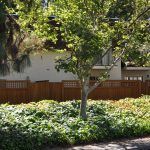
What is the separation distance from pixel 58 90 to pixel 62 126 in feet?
44.9

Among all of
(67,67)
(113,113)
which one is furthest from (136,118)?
(67,67)

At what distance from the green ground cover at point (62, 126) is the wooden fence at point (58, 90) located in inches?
354

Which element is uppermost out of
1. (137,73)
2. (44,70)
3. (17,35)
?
(17,35)

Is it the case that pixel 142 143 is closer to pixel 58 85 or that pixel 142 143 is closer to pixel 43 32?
pixel 43 32

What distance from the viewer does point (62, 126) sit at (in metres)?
12.3

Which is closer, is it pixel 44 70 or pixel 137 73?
pixel 44 70

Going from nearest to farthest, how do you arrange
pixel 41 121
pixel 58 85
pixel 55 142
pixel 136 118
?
pixel 55 142, pixel 41 121, pixel 136 118, pixel 58 85

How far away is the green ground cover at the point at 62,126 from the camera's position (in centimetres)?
1076

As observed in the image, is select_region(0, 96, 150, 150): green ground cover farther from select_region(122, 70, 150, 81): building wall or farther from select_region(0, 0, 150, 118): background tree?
select_region(122, 70, 150, 81): building wall

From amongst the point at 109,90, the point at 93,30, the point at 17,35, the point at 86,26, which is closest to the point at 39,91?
the point at 109,90

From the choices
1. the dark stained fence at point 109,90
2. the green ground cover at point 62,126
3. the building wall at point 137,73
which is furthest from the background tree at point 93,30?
the building wall at point 137,73

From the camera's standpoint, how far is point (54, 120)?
42.6ft

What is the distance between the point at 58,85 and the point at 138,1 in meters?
13.0

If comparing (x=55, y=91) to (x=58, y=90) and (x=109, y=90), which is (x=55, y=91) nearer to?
(x=58, y=90)
